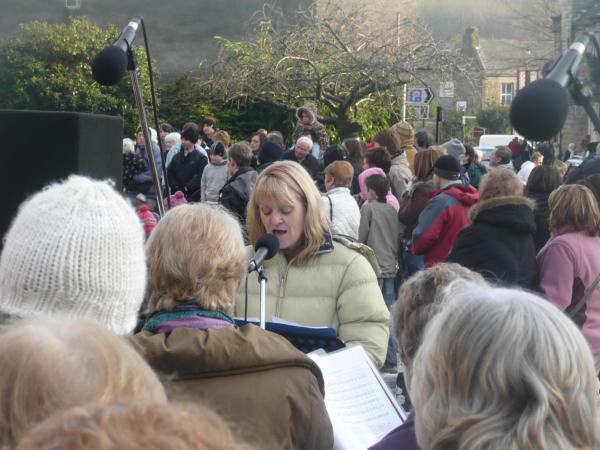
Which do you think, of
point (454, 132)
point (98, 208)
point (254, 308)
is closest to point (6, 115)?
point (254, 308)

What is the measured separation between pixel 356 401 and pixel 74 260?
119 centimetres

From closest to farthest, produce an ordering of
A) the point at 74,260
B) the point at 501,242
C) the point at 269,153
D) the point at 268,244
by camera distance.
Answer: the point at 74,260 < the point at 268,244 < the point at 501,242 < the point at 269,153

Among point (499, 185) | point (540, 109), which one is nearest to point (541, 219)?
point (499, 185)

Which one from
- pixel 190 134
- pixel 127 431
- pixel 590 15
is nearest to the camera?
pixel 127 431

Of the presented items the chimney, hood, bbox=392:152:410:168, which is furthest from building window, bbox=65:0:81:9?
the chimney

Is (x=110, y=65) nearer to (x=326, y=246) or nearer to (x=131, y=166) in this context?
(x=326, y=246)

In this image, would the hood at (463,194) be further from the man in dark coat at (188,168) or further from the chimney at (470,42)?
the chimney at (470,42)

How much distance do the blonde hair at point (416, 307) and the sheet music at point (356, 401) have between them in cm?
21

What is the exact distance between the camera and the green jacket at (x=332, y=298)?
10.7 ft

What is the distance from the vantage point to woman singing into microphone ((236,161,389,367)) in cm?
327

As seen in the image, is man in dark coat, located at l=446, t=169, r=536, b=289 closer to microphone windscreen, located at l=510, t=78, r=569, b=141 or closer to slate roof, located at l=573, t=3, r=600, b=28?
microphone windscreen, located at l=510, t=78, r=569, b=141

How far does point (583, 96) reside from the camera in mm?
2354

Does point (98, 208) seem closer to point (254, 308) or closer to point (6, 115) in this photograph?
point (254, 308)

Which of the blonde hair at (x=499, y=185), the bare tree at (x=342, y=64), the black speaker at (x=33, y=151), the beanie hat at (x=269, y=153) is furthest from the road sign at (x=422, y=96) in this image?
the black speaker at (x=33, y=151)
